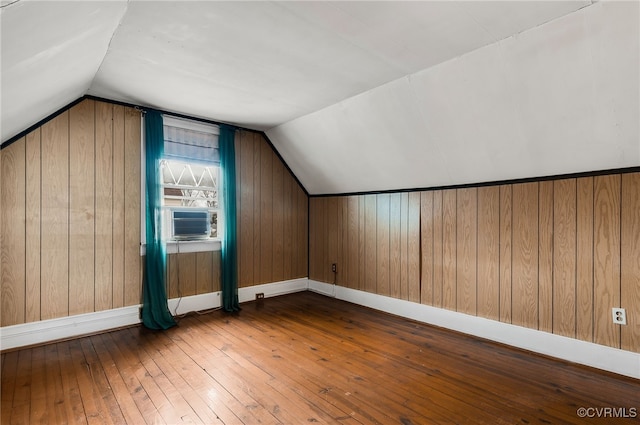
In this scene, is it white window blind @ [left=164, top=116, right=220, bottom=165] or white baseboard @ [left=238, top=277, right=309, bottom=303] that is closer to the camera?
white window blind @ [left=164, top=116, right=220, bottom=165]

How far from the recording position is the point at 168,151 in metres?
3.92

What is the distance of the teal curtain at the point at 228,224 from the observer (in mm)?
4262

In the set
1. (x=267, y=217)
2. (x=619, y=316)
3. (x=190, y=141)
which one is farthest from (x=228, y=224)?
(x=619, y=316)

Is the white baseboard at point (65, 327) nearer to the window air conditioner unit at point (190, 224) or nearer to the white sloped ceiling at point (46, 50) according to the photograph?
the window air conditioner unit at point (190, 224)

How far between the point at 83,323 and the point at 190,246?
4.36 feet

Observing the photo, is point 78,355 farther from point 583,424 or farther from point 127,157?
point 583,424

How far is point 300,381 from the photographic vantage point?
2432mm

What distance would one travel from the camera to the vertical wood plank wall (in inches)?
118

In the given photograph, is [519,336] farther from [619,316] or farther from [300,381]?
[300,381]

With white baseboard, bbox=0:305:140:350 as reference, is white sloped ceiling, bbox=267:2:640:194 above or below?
above

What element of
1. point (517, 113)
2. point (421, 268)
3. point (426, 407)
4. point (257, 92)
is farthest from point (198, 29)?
point (421, 268)

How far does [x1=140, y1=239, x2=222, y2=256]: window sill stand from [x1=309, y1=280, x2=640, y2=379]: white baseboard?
2149 millimetres

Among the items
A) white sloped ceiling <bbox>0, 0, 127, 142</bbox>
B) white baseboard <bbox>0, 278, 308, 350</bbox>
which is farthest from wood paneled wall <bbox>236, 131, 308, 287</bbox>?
white sloped ceiling <bbox>0, 0, 127, 142</bbox>

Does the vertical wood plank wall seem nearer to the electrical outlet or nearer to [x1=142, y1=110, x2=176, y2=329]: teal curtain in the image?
[x1=142, y1=110, x2=176, y2=329]: teal curtain
